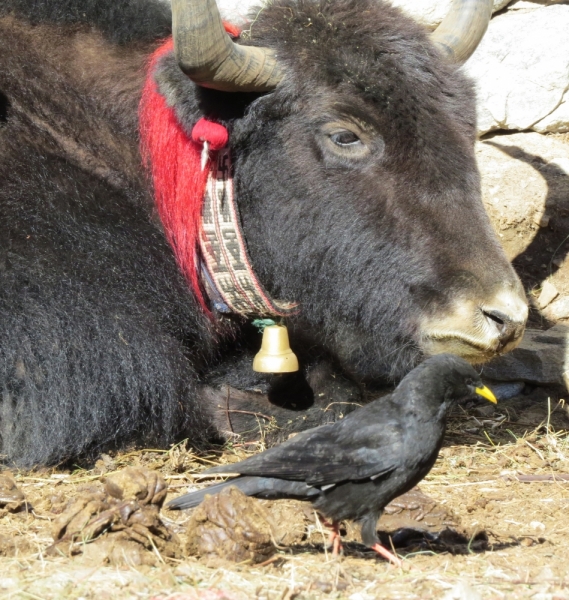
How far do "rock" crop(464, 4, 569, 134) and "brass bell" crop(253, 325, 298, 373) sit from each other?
282 cm

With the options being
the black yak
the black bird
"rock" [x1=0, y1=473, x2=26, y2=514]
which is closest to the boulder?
the black yak

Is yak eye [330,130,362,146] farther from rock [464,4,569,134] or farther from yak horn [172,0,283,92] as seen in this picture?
rock [464,4,569,134]

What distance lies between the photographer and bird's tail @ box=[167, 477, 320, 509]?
2.81m

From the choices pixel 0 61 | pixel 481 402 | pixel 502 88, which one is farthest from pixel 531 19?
pixel 0 61

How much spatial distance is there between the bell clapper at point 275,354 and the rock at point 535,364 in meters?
1.35

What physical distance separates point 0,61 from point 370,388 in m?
2.20

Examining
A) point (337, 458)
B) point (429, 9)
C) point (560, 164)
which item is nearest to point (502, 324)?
point (337, 458)

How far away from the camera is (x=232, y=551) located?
102 inches

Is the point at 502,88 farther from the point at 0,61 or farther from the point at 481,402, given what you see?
the point at 0,61

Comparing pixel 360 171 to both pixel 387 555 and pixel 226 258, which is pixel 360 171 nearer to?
pixel 226 258

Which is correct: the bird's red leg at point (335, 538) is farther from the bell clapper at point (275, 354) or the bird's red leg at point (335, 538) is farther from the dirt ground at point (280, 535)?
the bell clapper at point (275, 354)

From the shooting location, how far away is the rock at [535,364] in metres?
4.85

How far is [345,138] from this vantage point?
361 centimetres

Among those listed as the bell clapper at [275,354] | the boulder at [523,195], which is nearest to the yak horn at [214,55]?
the bell clapper at [275,354]
